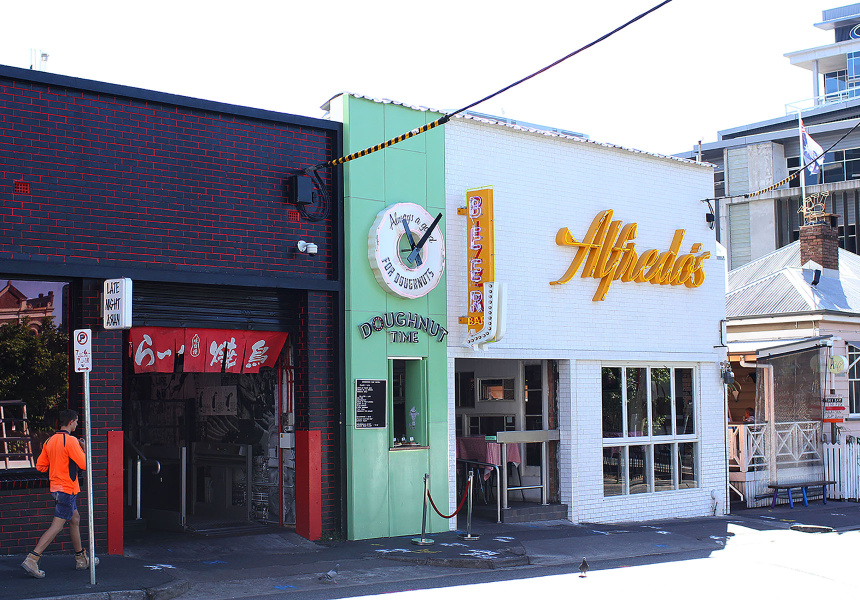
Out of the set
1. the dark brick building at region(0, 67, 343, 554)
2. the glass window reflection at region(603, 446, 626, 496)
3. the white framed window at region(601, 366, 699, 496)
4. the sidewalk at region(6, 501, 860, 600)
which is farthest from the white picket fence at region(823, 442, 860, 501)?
the dark brick building at region(0, 67, 343, 554)

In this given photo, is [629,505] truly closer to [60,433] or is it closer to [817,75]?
[60,433]

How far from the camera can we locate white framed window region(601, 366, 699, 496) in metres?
16.6

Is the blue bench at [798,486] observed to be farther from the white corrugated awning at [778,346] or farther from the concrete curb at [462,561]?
the concrete curb at [462,561]

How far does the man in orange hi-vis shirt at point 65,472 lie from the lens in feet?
32.6

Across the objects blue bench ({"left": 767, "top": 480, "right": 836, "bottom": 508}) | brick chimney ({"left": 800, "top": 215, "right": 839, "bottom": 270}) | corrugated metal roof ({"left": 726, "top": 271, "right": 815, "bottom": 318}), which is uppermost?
brick chimney ({"left": 800, "top": 215, "right": 839, "bottom": 270})

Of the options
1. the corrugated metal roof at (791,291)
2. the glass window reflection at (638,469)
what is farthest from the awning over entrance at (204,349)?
the corrugated metal roof at (791,291)

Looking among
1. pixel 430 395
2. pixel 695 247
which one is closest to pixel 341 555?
pixel 430 395

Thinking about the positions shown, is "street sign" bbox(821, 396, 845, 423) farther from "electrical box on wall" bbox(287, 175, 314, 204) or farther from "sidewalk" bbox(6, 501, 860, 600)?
"electrical box on wall" bbox(287, 175, 314, 204)

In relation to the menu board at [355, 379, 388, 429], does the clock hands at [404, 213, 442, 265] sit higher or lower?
higher

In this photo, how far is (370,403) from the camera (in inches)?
529

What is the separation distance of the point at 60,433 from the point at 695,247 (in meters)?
12.1

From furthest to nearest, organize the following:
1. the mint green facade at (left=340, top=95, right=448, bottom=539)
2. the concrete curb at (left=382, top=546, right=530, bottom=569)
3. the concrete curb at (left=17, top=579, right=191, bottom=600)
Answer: the mint green facade at (left=340, top=95, right=448, bottom=539)
the concrete curb at (left=382, top=546, right=530, bottom=569)
the concrete curb at (left=17, top=579, right=191, bottom=600)

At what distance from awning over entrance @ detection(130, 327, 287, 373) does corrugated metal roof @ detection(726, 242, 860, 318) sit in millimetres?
13999

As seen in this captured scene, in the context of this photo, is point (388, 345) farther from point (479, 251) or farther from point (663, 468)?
point (663, 468)
